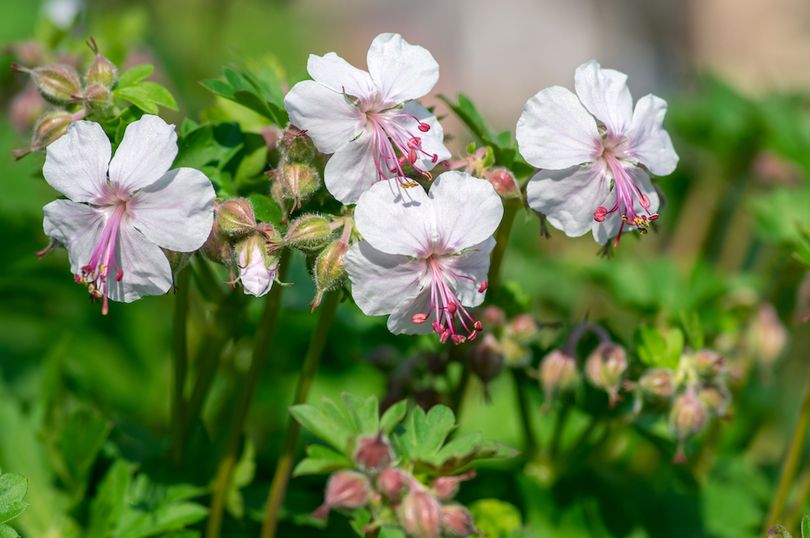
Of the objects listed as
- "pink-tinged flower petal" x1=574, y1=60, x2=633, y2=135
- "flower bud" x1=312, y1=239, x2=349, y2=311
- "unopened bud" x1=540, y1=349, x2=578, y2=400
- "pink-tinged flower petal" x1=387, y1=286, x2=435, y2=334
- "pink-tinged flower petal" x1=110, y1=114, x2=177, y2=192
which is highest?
"pink-tinged flower petal" x1=574, y1=60, x2=633, y2=135

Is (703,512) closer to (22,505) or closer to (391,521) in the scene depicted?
(391,521)

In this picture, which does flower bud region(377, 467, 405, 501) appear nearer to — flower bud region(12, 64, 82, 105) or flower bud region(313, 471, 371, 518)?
flower bud region(313, 471, 371, 518)

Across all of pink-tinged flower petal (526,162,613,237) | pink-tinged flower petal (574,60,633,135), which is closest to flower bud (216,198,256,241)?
pink-tinged flower petal (526,162,613,237)

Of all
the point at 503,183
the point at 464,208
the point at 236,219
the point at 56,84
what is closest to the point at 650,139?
the point at 503,183

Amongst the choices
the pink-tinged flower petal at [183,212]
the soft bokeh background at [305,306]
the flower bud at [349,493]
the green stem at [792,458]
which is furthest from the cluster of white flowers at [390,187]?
the green stem at [792,458]

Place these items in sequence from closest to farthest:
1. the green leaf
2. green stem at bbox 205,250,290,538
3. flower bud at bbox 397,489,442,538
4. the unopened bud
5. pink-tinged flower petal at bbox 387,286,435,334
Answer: flower bud at bbox 397,489,442,538 < pink-tinged flower petal at bbox 387,286,435,334 < the green leaf < green stem at bbox 205,250,290,538 < the unopened bud

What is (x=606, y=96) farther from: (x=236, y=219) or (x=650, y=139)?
(x=236, y=219)
